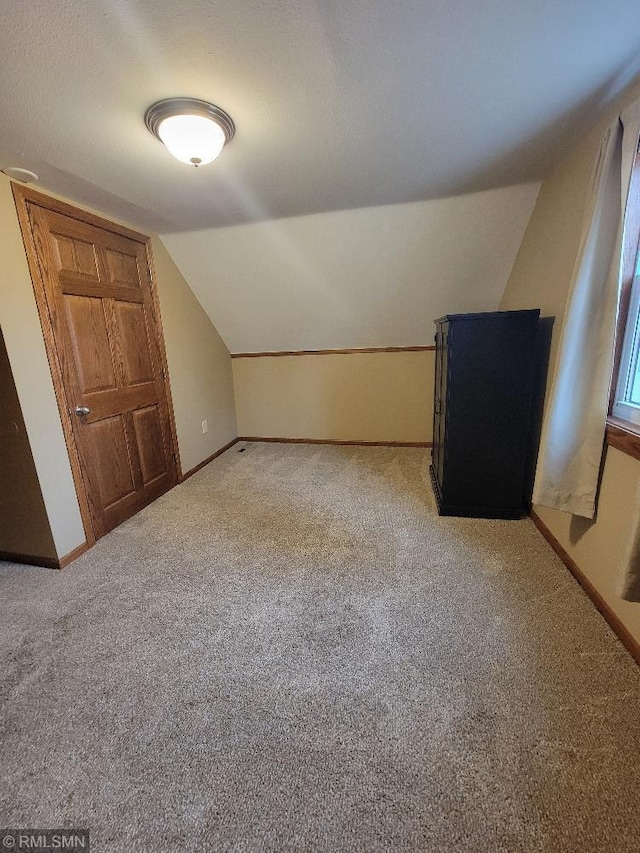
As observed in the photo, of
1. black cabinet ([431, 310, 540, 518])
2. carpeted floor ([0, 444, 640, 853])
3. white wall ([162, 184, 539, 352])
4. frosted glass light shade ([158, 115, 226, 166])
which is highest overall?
frosted glass light shade ([158, 115, 226, 166])

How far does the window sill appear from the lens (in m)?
1.34

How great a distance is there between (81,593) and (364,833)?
5.49 ft

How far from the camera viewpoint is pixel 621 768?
3.24 ft

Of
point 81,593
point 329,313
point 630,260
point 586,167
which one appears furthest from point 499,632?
point 329,313

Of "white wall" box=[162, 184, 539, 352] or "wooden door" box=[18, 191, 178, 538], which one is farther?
"white wall" box=[162, 184, 539, 352]

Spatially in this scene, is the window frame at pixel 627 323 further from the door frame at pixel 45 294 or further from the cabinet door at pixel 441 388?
the door frame at pixel 45 294

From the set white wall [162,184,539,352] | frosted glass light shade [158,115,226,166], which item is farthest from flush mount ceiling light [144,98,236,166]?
white wall [162,184,539,352]

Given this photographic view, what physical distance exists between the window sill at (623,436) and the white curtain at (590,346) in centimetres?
3

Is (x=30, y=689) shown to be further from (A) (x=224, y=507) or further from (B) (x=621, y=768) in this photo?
(B) (x=621, y=768)

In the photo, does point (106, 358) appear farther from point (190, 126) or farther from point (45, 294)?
point (190, 126)

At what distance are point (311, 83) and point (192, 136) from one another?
52cm

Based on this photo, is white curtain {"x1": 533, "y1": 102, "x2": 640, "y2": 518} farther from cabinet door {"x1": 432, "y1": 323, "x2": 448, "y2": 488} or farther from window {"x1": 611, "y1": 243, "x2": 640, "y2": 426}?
cabinet door {"x1": 432, "y1": 323, "x2": 448, "y2": 488}

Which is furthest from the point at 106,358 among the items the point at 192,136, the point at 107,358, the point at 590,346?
the point at 590,346

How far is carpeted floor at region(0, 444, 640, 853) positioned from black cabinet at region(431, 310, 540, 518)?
10.2 inches
